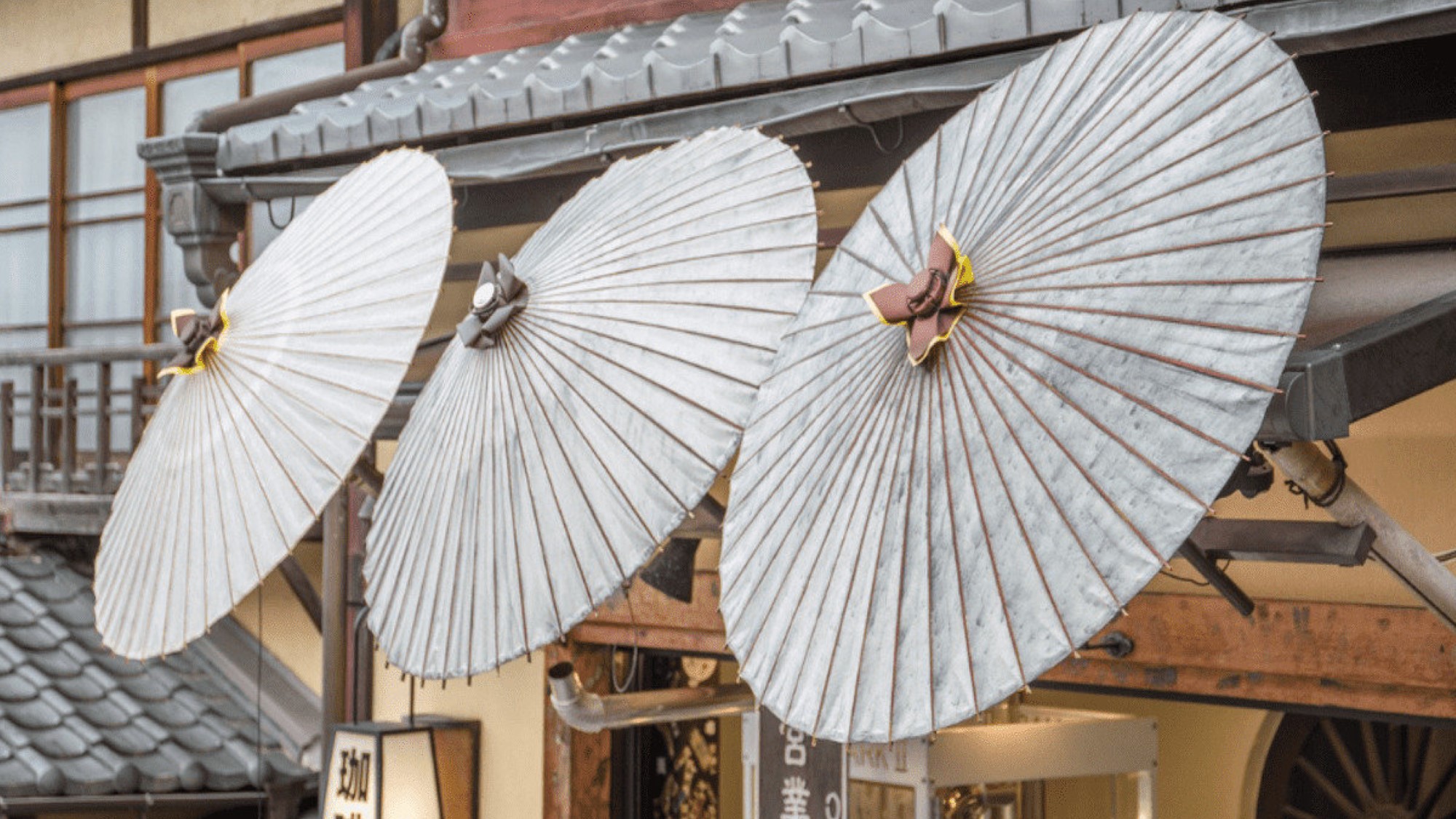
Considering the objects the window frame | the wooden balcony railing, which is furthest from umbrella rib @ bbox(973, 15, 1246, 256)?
the window frame

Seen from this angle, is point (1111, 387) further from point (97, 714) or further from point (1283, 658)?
point (97, 714)

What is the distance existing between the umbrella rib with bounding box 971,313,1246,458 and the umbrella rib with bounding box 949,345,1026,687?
10cm

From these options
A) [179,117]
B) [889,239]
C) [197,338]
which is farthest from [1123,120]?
[179,117]

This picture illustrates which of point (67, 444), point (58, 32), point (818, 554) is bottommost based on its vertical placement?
point (818, 554)

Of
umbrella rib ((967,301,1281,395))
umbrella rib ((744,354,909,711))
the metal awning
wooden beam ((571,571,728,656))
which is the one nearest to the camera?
umbrella rib ((967,301,1281,395))

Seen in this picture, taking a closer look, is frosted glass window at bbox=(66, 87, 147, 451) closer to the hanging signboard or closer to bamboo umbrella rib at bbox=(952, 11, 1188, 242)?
the hanging signboard

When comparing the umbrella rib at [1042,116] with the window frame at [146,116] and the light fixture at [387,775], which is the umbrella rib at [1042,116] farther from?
the window frame at [146,116]

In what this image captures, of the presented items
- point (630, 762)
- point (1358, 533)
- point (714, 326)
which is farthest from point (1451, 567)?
point (630, 762)

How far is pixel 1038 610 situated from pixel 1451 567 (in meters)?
2.06

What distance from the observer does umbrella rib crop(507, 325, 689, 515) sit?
3889 millimetres

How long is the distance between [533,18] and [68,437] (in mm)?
3561

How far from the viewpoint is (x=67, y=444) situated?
360 inches

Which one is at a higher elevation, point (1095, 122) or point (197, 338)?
point (1095, 122)

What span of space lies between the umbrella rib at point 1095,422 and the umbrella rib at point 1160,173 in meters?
0.19
